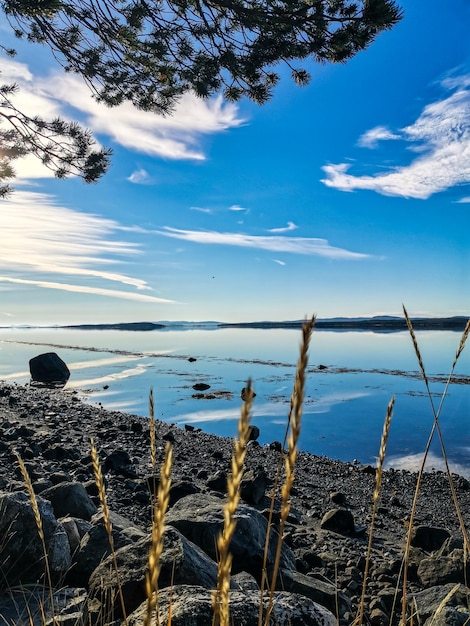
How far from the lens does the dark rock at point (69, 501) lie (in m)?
5.59

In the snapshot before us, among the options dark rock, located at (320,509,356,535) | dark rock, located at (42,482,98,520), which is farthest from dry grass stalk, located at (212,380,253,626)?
dark rock, located at (320,509,356,535)

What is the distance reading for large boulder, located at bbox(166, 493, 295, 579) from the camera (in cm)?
456

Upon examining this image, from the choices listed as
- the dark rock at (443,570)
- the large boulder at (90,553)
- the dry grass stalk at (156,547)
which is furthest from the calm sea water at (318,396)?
the dry grass stalk at (156,547)

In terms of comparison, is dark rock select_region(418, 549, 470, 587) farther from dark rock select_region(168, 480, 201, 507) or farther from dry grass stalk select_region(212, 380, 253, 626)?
dry grass stalk select_region(212, 380, 253, 626)

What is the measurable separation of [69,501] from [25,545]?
183cm

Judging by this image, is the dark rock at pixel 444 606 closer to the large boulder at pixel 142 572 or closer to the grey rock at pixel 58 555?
the large boulder at pixel 142 572

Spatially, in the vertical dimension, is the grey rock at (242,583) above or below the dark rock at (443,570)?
above

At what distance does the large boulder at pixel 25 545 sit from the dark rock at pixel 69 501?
5.04 ft

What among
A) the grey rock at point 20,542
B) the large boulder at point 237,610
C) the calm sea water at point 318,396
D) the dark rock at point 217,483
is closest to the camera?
the large boulder at point 237,610

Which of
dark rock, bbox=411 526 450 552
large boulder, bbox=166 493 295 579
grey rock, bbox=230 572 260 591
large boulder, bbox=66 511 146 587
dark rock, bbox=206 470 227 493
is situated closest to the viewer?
grey rock, bbox=230 572 260 591

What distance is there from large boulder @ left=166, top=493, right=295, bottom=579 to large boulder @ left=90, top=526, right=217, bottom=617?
85 cm

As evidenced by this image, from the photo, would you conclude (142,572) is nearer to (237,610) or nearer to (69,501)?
(237,610)

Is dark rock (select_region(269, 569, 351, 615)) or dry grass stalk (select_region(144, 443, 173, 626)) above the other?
dry grass stalk (select_region(144, 443, 173, 626))

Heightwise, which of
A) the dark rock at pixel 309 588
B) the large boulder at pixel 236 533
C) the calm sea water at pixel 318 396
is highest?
the large boulder at pixel 236 533
